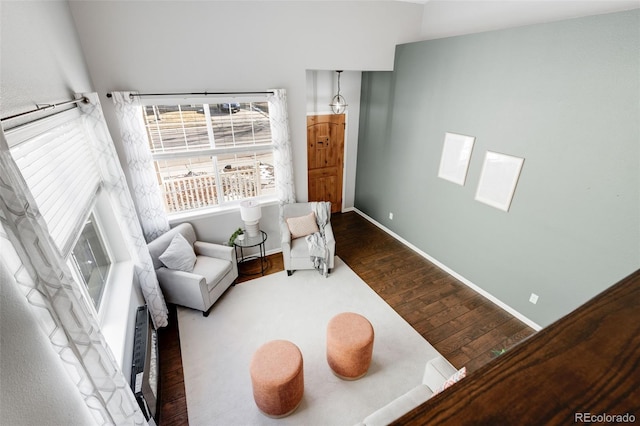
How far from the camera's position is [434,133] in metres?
3.66

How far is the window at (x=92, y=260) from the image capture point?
79.7 inches

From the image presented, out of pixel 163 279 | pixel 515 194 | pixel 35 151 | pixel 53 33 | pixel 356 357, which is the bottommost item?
pixel 356 357

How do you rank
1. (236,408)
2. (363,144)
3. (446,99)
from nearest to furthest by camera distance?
(236,408) → (446,99) → (363,144)

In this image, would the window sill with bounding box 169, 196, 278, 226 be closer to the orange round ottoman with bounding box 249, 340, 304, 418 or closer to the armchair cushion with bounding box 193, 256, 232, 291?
the armchair cushion with bounding box 193, 256, 232, 291

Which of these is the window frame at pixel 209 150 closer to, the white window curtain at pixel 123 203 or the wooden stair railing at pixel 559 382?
the white window curtain at pixel 123 203

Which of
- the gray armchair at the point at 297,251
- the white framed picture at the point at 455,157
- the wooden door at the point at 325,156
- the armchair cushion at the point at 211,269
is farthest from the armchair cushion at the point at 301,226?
the white framed picture at the point at 455,157

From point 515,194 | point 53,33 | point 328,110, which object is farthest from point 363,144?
point 53,33

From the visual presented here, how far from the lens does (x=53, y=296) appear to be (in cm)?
109

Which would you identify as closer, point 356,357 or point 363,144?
point 356,357

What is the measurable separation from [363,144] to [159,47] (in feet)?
10.9

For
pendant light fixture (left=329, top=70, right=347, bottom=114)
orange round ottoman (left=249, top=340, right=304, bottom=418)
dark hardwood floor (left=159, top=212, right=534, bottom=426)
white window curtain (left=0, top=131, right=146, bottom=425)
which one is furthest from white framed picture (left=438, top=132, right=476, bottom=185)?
white window curtain (left=0, top=131, right=146, bottom=425)

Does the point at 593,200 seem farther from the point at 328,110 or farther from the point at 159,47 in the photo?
the point at 159,47

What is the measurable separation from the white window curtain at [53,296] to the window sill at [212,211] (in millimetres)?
2307

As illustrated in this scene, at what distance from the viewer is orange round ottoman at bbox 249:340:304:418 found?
2059mm
